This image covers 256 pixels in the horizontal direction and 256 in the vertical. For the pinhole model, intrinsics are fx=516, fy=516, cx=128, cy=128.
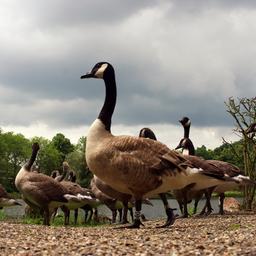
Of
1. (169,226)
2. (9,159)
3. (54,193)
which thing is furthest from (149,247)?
(9,159)

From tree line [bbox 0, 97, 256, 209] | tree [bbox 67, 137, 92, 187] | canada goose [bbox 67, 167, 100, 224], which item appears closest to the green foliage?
tree line [bbox 0, 97, 256, 209]

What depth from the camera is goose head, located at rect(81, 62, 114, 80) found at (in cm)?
1306

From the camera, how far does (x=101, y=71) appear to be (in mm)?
13047

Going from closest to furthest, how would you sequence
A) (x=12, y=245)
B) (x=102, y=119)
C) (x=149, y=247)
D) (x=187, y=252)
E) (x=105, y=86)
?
(x=187, y=252)
(x=149, y=247)
(x=12, y=245)
(x=102, y=119)
(x=105, y=86)

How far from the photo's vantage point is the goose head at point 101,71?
13062mm

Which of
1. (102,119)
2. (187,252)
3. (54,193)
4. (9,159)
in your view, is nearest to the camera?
(187,252)

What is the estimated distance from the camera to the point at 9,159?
4080 inches

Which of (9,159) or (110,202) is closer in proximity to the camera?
(110,202)

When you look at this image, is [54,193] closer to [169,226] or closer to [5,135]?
[169,226]

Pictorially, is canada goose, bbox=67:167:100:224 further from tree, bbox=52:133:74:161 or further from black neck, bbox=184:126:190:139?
tree, bbox=52:133:74:161

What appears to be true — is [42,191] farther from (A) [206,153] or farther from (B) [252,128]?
(A) [206,153]

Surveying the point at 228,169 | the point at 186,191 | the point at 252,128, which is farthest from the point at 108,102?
the point at 252,128

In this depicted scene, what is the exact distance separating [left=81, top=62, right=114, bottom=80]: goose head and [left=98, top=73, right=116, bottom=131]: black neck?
6 cm

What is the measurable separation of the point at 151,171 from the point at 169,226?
2.04m
